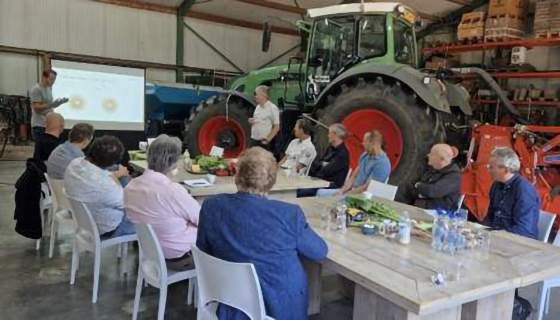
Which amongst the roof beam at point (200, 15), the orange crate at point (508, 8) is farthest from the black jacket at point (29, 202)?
the orange crate at point (508, 8)

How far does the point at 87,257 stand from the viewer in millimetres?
3465

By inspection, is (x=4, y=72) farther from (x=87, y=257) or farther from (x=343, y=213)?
(x=343, y=213)

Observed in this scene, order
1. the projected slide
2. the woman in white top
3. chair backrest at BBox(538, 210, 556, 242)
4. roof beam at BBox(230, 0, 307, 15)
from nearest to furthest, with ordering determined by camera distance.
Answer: chair backrest at BBox(538, 210, 556, 242)
the woman in white top
the projected slide
roof beam at BBox(230, 0, 307, 15)

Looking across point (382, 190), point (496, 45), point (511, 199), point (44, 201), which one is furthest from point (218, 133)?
point (496, 45)

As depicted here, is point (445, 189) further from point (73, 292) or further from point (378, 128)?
point (73, 292)

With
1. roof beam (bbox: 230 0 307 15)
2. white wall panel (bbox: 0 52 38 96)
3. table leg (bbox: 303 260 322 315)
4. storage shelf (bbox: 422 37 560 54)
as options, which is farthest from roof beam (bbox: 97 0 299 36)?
table leg (bbox: 303 260 322 315)

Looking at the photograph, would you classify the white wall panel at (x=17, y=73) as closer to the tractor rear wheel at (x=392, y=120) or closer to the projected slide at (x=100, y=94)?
the projected slide at (x=100, y=94)

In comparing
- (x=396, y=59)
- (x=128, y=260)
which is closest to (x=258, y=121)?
(x=396, y=59)

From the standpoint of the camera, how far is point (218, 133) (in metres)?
6.39

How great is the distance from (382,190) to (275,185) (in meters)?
0.77

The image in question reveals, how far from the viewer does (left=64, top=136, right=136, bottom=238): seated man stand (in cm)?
268

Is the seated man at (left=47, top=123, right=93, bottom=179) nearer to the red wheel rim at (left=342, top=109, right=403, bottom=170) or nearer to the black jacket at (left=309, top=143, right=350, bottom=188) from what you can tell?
the black jacket at (left=309, top=143, right=350, bottom=188)

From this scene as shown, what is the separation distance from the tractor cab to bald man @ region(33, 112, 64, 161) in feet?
9.69

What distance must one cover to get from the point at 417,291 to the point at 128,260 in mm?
2546
